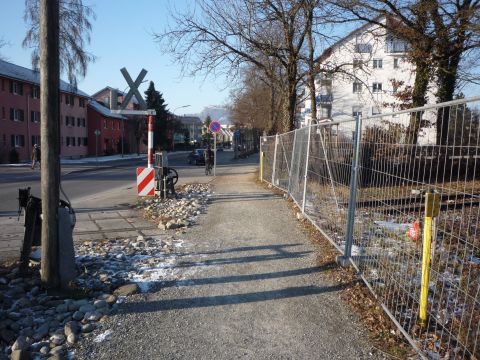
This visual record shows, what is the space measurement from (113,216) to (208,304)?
6478 millimetres

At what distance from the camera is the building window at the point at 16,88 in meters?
44.9

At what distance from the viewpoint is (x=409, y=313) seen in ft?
13.6

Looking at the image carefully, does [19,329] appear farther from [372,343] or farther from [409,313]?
[409,313]

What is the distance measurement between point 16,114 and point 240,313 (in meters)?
48.1

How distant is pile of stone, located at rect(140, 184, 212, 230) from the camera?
8875mm

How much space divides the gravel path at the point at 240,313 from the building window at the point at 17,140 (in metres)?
44.1

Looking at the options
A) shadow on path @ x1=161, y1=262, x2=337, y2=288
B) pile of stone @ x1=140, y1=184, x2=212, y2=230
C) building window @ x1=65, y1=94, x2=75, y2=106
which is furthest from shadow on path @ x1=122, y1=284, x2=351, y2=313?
building window @ x1=65, y1=94, x2=75, y2=106

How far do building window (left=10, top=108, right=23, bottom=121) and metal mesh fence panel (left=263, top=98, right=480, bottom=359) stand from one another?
4616 centimetres

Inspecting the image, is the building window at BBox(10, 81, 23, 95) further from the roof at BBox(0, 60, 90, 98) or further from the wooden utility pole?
the wooden utility pole

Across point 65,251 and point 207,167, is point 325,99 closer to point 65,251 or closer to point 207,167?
point 207,167

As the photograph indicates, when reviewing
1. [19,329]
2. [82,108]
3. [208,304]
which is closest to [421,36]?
[208,304]

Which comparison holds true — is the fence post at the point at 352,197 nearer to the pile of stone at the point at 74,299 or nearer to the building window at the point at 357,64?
the pile of stone at the point at 74,299

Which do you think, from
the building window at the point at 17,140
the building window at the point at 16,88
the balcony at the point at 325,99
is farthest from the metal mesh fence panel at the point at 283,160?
the building window at the point at 16,88

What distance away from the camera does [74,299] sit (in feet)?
15.9
